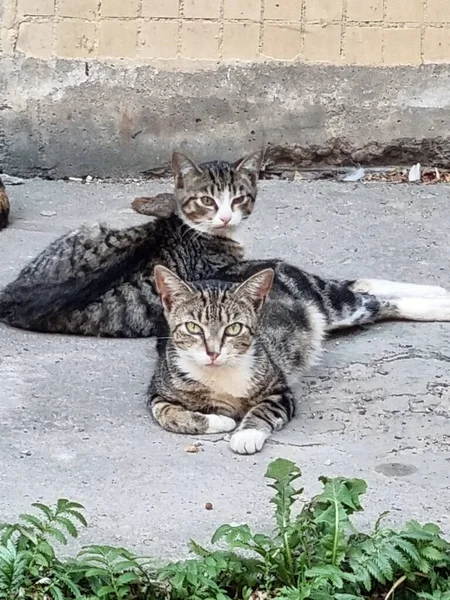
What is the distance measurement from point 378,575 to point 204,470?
1.11 metres

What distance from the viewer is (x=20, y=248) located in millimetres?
7336

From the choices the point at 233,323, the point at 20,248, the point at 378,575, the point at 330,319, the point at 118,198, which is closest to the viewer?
the point at 378,575

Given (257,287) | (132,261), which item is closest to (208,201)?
(132,261)

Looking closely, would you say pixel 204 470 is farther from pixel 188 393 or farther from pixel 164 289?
pixel 164 289

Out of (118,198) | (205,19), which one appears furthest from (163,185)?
(205,19)

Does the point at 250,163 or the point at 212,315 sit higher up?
the point at 250,163

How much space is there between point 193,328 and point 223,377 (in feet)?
0.82

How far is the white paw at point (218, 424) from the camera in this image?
4867 mm

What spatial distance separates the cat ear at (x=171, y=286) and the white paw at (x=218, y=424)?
52 centimetres

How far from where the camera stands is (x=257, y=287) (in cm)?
505

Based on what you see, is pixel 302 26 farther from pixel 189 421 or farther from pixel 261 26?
pixel 189 421

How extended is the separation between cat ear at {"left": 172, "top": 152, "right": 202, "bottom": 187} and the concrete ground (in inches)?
39.2

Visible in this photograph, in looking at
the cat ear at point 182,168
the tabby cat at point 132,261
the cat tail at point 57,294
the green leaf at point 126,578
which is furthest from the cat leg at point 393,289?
the green leaf at point 126,578

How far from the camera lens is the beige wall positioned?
8711 millimetres
